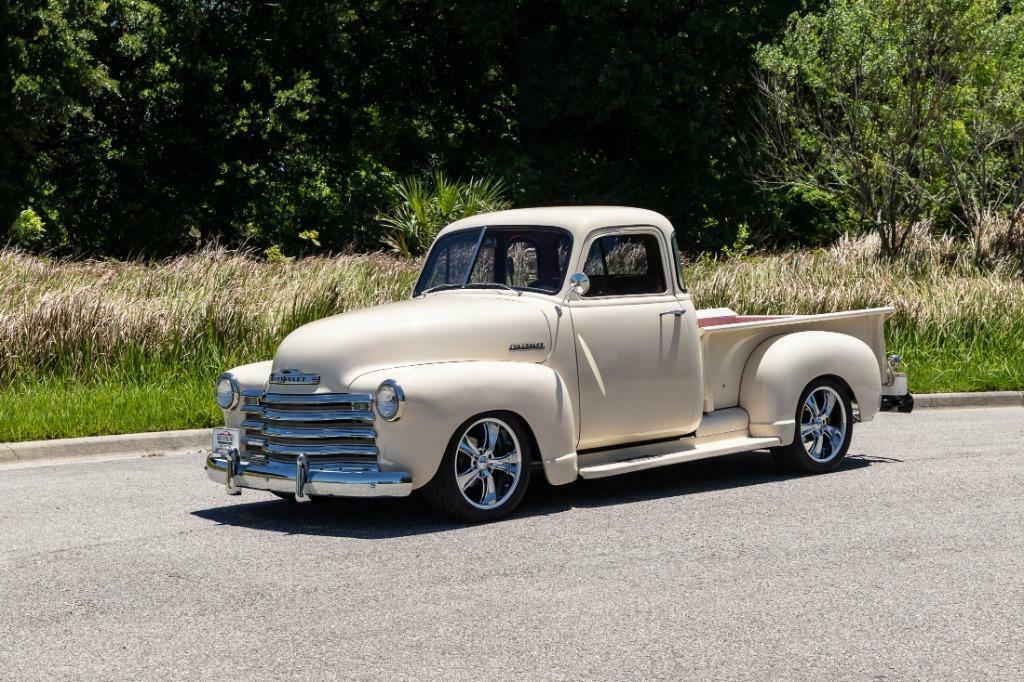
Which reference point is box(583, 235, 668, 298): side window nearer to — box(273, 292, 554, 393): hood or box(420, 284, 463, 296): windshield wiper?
box(273, 292, 554, 393): hood

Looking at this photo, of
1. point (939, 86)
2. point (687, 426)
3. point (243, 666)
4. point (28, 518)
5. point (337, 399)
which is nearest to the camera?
point (243, 666)

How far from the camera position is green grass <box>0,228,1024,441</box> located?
41.4 ft

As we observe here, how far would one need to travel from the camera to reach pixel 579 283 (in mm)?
8484

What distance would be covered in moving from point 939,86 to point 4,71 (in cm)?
1839

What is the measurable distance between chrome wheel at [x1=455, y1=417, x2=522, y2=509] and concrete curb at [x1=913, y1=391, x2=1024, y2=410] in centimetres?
793

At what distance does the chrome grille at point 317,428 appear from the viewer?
24.9ft

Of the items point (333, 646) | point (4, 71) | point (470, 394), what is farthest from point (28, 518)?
point (4, 71)

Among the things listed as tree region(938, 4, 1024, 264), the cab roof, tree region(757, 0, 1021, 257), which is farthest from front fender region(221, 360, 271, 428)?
tree region(938, 4, 1024, 264)

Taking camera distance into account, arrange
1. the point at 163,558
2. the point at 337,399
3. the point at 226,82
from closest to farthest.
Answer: the point at 163,558, the point at 337,399, the point at 226,82

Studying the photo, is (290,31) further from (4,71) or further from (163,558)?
(163,558)

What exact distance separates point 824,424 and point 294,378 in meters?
4.13

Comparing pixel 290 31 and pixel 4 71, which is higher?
pixel 290 31

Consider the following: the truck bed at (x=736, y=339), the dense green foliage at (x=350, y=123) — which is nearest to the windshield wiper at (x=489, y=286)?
the truck bed at (x=736, y=339)

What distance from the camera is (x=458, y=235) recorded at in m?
9.33
